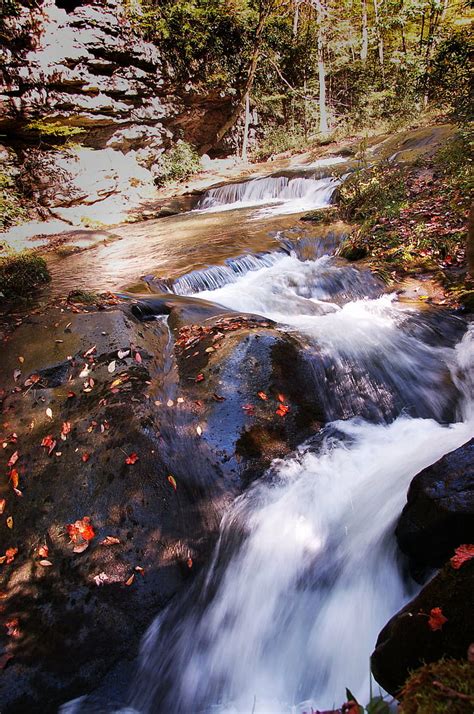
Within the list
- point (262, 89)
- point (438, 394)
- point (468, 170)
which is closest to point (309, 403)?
point (438, 394)

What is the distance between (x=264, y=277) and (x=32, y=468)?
557 centimetres

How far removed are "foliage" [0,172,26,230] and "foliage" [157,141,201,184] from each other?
20.5 ft

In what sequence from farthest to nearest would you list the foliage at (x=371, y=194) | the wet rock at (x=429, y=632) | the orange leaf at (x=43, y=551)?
the foliage at (x=371, y=194), the orange leaf at (x=43, y=551), the wet rock at (x=429, y=632)

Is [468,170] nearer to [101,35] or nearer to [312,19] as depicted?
[101,35]

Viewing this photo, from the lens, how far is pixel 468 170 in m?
8.29

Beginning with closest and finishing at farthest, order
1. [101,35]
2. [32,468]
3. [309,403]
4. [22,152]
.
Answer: [32,468] < [309,403] < [22,152] < [101,35]

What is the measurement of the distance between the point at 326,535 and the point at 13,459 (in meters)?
3.04

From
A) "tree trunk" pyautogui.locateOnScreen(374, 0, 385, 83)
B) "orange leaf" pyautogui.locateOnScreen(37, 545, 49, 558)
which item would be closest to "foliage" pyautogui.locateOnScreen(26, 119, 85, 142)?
"orange leaf" pyautogui.locateOnScreen(37, 545, 49, 558)

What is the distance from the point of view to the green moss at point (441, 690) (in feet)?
3.86

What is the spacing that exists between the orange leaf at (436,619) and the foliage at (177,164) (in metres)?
19.2

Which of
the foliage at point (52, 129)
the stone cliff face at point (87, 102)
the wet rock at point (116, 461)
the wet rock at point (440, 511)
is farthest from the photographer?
the stone cliff face at point (87, 102)

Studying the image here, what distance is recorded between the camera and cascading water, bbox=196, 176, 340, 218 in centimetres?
1266

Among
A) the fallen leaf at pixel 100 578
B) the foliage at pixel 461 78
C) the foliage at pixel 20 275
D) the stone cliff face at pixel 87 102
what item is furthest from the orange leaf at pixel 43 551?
the stone cliff face at pixel 87 102

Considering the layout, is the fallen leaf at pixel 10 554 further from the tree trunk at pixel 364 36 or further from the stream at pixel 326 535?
the tree trunk at pixel 364 36
